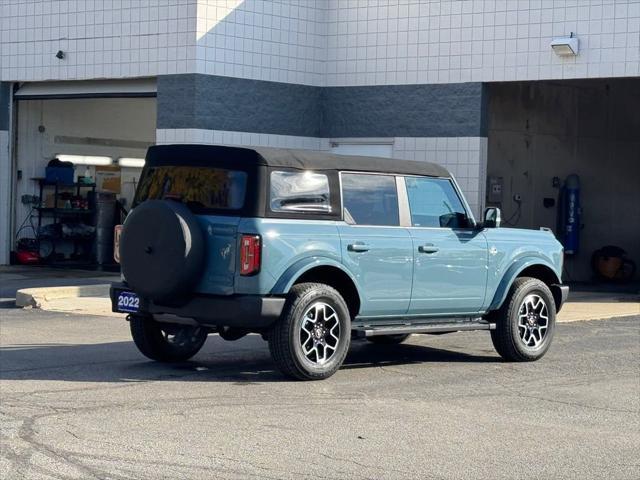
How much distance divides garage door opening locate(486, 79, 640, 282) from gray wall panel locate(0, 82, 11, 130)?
9.06 m

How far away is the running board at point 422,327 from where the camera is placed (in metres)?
10.8

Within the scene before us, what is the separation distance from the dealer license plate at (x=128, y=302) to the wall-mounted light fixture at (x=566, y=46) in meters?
10.2

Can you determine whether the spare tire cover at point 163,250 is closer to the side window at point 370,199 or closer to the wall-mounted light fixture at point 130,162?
the side window at point 370,199

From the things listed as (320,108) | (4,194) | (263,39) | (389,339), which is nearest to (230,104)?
(263,39)

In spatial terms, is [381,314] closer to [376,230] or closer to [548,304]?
[376,230]

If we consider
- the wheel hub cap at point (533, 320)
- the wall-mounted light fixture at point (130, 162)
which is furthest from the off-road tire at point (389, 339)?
the wall-mounted light fixture at point (130, 162)

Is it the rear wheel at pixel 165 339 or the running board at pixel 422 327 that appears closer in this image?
the running board at pixel 422 327

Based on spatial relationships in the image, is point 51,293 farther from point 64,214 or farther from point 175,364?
point 64,214

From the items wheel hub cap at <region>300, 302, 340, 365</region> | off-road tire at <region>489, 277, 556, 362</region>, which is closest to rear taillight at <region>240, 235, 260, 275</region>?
wheel hub cap at <region>300, 302, 340, 365</region>

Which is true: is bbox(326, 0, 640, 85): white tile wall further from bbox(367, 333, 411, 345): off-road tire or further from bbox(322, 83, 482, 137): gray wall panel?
bbox(367, 333, 411, 345): off-road tire

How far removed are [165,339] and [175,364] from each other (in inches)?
10.0

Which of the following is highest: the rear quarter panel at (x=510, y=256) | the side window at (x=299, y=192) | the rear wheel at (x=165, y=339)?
the side window at (x=299, y=192)

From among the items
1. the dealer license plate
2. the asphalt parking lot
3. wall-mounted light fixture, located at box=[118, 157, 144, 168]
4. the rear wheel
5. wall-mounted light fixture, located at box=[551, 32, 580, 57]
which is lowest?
the asphalt parking lot

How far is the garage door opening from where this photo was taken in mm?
22453
